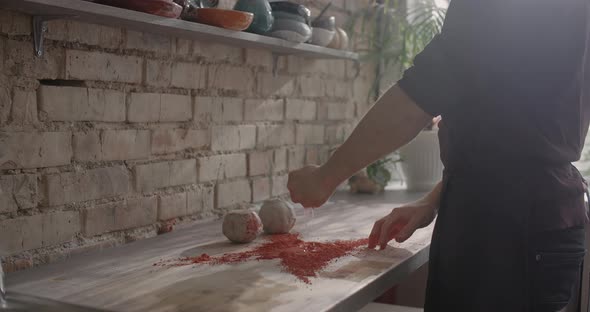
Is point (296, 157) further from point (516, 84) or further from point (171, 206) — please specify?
point (516, 84)

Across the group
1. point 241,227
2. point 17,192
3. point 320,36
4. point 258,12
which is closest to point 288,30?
point 258,12

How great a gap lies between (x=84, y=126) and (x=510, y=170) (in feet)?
3.32

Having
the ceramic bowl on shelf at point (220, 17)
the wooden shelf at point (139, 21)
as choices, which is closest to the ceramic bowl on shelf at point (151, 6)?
the wooden shelf at point (139, 21)

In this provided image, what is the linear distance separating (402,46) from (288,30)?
1.05 m

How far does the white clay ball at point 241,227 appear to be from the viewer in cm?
165

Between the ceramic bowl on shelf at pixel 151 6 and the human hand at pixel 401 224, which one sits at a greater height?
the ceramic bowl on shelf at pixel 151 6

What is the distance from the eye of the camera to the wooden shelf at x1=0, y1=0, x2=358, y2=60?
131cm

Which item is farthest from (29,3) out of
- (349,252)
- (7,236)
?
(349,252)

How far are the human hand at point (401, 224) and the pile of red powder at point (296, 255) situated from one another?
7 centimetres

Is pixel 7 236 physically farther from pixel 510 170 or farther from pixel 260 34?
pixel 510 170

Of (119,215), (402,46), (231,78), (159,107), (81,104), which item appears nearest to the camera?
(81,104)

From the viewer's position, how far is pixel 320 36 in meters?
2.30

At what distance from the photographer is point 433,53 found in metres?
1.19

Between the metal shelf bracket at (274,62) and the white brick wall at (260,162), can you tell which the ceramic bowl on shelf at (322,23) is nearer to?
the metal shelf bracket at (274,62)
